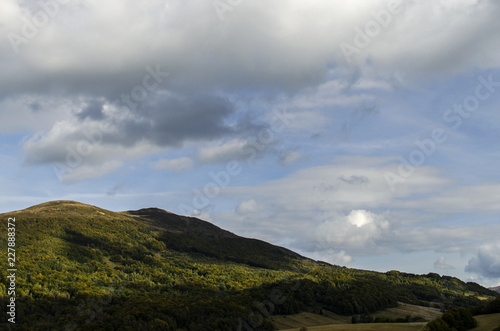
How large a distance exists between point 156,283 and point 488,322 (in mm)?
66885

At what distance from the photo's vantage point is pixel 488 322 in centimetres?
3114

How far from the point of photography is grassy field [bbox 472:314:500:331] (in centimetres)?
2917

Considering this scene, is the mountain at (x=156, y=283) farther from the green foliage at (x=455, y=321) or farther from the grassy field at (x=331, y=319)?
the green foliage at (x=455, y=321)

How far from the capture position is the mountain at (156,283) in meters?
49.3

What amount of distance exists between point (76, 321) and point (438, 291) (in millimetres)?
100717

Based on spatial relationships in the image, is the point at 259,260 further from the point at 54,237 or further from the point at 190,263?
the point at 54,237

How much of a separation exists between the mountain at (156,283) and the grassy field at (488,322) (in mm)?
25945

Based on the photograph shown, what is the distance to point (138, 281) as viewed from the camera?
255ft

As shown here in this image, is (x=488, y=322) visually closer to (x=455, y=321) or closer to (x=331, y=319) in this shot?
(x=455, y=321)

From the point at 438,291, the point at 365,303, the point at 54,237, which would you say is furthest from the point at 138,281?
the point at 438,291

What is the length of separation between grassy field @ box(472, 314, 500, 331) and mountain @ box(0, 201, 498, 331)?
25.9 metres

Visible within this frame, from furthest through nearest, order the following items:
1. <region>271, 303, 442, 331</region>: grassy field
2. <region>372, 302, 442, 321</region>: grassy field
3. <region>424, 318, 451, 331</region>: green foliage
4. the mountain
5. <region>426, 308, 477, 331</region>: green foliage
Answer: <region>372, 302, 442, 321</region>: grassy field
the mountain
<region>271, 303, 442, 331</region>: grassy field
<region>426, 308, 477, 331</region>: green foliage
<region>424, 318, 451, 331</region>: green foliage

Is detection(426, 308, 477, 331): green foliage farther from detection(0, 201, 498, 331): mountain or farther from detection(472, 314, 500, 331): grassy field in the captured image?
detection(0, 201, 498, 331): mountain

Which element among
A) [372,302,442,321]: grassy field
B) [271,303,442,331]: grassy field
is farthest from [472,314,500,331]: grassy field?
[372,302,442,321]: grassy field
